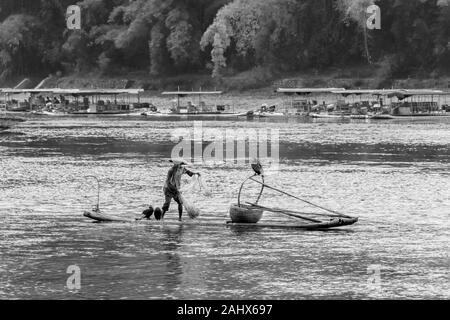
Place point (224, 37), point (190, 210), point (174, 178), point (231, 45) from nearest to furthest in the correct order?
point (174, 178), point (190, 210), point (224, 37), point (231, 45)

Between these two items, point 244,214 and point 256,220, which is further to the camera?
point 256,220

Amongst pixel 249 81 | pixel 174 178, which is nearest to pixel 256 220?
pixel 174 178

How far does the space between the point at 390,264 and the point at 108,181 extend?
21.9 m

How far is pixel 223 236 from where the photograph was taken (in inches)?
1212

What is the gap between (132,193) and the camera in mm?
42219

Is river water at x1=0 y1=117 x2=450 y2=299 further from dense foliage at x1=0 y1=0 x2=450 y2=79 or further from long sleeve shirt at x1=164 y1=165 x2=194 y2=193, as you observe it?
dense foliage at x1=0 y1=0 x2=450 y2=79

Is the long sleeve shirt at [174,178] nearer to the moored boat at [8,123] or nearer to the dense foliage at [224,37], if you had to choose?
the moored boat at [8,123]

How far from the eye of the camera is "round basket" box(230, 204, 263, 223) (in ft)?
107

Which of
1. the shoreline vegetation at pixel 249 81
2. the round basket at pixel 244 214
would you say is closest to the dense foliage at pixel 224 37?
the shoreline vegetation at pixel 249 81

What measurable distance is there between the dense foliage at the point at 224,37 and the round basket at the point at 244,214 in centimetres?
9110

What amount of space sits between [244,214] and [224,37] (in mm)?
101562

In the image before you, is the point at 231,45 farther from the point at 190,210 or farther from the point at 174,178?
the point at 174,178

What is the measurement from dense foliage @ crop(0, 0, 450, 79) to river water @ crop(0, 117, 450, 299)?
62955mm

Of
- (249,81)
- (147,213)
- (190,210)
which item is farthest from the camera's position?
(249,81)
